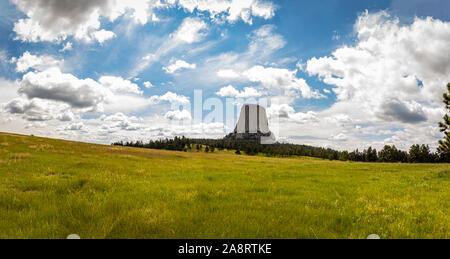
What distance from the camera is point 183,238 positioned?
5129 mm

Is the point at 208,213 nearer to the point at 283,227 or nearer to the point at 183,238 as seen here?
the point at 183,238
